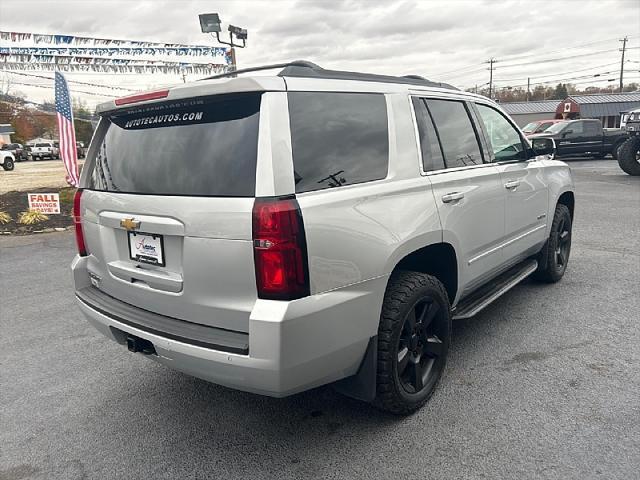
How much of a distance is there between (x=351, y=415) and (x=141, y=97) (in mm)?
2154

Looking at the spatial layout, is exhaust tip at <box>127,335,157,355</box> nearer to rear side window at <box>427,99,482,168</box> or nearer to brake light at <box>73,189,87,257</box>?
brake light at <box>73,189,87,257</box>

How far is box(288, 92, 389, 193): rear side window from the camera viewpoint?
2.34 m

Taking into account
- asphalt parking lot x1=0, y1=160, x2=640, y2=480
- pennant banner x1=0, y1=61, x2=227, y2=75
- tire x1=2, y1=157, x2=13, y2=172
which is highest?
pennant banner x1=0, y1=61, x2=227, y2=75

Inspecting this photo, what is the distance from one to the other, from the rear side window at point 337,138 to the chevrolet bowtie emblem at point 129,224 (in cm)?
91

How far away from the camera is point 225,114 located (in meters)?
2.39

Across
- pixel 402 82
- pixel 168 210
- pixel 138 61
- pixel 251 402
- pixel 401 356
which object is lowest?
pixel 251 402

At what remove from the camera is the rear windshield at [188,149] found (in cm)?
229

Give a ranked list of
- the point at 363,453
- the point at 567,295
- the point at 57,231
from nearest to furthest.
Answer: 1. the point at 363,453
2. the point at 567,295
3. the point at 57,231

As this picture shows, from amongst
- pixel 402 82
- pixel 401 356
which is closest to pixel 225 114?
pixel 402 82

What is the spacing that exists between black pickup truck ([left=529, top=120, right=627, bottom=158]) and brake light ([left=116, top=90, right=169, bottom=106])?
19.5 m

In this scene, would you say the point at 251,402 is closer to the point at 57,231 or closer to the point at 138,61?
the point at 57,231

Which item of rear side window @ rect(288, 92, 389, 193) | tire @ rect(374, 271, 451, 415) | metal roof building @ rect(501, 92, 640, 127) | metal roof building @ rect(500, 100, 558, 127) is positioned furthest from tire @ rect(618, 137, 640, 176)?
metal roof building @ rect(500, 100, 558, 127)

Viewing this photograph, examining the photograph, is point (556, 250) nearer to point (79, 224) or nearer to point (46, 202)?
point (79, 224)

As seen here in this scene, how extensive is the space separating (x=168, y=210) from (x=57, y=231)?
8040 millimetres
